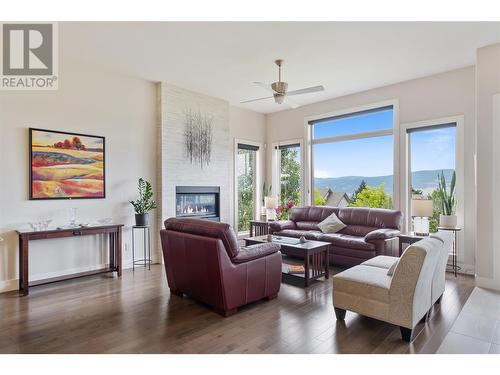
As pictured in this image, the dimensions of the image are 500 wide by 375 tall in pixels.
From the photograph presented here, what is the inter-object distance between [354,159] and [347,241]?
2.15 m

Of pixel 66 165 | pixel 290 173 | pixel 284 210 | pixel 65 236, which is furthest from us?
pixel 290 173

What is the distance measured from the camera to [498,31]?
12.1 ft

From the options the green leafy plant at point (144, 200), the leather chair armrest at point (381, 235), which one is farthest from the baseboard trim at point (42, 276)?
the leather chair armrest at point (381, 235)

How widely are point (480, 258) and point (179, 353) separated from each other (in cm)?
403

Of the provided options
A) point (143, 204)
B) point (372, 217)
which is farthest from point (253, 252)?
point (372, 217)

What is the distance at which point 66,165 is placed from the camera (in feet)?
14.5

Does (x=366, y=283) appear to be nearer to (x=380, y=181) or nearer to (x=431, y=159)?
(x=431, y=159)

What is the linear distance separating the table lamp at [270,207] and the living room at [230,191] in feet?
0.25

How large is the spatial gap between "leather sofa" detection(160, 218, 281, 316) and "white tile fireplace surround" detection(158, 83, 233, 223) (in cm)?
208

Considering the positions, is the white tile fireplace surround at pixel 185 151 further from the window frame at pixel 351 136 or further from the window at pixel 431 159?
the window at pixel 431 159

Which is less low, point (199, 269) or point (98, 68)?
point (98, 68)

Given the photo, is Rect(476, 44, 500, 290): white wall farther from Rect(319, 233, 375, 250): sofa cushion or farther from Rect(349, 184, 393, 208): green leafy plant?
Rect(349, 184, 393, 208): green leafy plant
